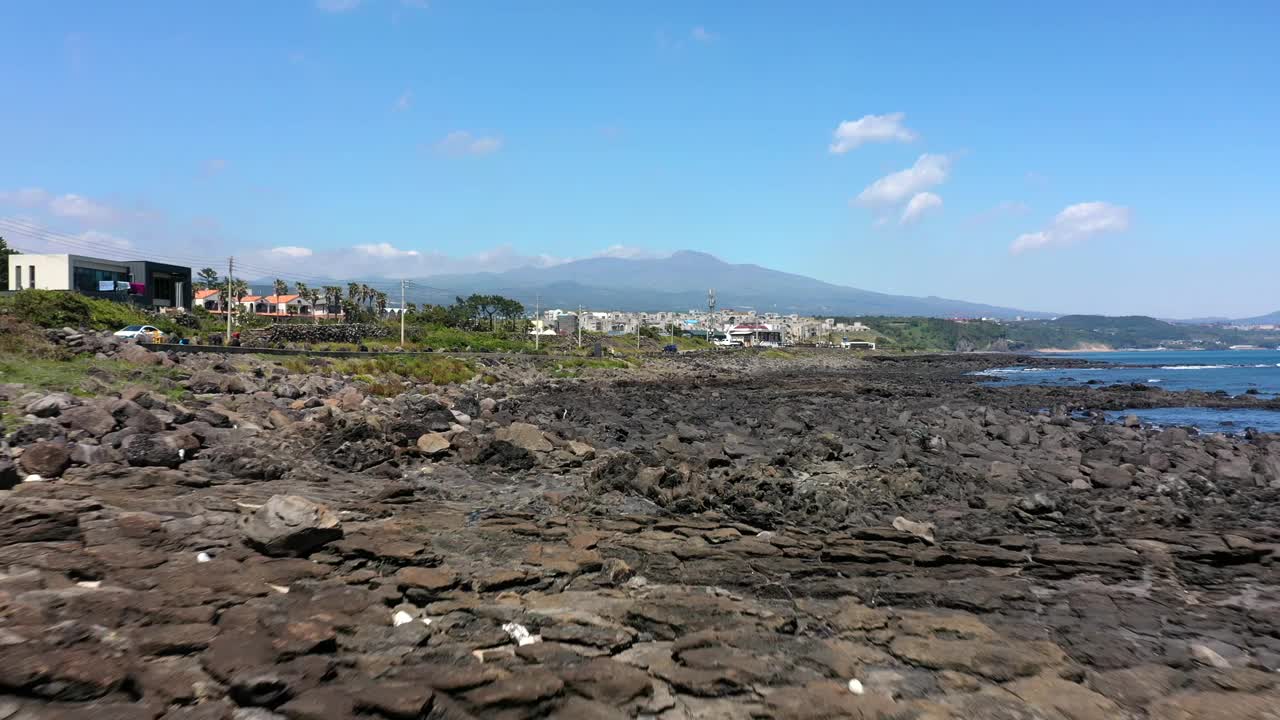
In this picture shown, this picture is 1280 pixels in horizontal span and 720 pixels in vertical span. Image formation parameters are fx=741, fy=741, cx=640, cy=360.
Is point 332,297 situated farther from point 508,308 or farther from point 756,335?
point 756,335

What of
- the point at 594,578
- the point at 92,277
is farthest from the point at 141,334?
the point at 594,578

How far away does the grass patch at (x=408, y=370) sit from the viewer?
106 ft

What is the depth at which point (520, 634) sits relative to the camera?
6.45 m

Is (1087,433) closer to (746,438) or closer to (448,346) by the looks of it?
(746,438)

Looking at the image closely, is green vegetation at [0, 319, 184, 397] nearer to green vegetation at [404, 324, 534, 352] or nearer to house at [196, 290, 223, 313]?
green vegetation at [404, 324, 534, 352]

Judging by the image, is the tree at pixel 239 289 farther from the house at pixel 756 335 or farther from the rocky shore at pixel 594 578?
the rocky shore at pixel 594 578

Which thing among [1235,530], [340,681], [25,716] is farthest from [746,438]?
[25,716]

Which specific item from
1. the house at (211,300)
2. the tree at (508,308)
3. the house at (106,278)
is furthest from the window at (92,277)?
the tree at (508,308)

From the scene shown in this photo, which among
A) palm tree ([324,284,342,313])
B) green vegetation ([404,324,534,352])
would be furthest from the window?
green vegetation ([404,324,534,352])

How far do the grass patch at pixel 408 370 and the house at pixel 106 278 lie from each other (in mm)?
41182

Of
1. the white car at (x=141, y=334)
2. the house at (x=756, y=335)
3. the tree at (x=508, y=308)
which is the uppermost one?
the tree at (x=508, y=308)

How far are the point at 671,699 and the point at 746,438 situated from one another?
1386cm

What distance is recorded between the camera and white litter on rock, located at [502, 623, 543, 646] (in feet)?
20.7

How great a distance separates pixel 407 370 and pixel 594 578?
28492 millimetres
